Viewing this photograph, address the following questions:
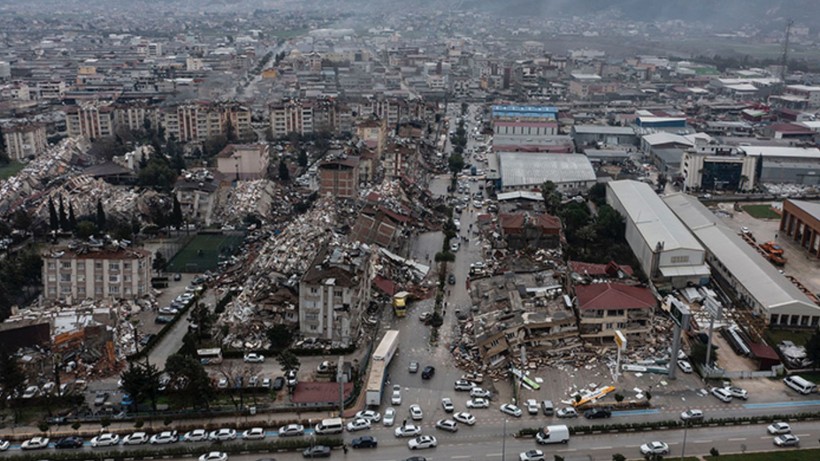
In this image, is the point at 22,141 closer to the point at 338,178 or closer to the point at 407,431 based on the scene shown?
the point at 338,178

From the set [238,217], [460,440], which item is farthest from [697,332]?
[238,217]

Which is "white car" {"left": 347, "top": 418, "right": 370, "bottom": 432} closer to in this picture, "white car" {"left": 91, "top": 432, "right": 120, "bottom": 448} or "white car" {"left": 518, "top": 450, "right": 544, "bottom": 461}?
"white car" {"left": 518, "top": 450, "right": 544, "bottom": 461}

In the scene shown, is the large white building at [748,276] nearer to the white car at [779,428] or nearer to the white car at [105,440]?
the white car at [779,428]

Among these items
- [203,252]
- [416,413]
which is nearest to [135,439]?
[416,413]

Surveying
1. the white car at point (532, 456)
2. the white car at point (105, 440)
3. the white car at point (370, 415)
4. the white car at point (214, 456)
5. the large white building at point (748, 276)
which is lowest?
the white car at point (105, 440)

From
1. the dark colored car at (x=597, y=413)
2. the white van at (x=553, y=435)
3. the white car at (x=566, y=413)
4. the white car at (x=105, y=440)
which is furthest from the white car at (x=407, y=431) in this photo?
the white car at (x=105, y=440)
